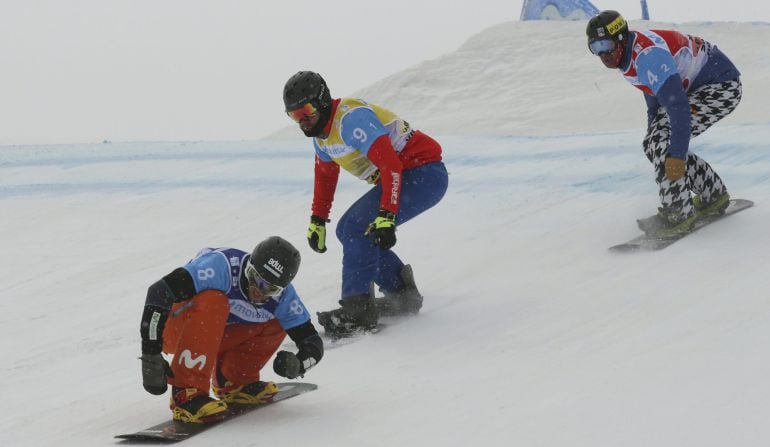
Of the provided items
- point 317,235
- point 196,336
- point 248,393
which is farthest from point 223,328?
point 317,235

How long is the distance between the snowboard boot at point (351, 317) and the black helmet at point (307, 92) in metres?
1.00

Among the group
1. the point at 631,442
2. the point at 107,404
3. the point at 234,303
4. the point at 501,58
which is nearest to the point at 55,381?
the point at 107,404

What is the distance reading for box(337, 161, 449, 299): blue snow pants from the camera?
18.9 ft

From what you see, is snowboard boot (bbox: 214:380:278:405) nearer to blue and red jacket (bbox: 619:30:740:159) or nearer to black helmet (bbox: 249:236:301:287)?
black helmet (bbox: 249:236:301:287)

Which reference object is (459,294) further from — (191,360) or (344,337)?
(191,360)

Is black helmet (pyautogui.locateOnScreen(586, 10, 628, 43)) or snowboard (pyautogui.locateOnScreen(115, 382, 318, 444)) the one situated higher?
black helmet (pyautogui.locateOnScreen(586, 10, 628, 43))

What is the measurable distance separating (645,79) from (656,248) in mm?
1043

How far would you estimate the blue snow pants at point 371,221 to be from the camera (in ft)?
18.9

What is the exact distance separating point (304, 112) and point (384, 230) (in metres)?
0.77

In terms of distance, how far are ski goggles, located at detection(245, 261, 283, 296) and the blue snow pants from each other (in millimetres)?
1380

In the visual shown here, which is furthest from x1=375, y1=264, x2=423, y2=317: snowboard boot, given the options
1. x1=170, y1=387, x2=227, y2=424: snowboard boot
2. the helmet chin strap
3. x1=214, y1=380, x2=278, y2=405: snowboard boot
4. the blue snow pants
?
x1=170, y1=387, x2=227, y2=424: snowboard boot

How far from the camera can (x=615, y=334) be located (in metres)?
5.02

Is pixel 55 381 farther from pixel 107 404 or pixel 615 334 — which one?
pixel 615 334

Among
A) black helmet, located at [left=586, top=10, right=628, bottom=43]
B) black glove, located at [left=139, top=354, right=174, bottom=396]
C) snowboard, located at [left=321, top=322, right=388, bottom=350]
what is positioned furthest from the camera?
black helmet, located at [left=586, top=10, right=628, bottom=43]
